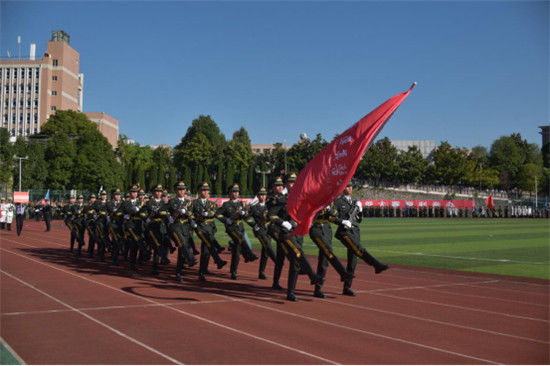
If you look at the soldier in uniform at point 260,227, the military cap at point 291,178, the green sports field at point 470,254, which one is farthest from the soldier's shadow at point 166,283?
the green sports field at point 470,254

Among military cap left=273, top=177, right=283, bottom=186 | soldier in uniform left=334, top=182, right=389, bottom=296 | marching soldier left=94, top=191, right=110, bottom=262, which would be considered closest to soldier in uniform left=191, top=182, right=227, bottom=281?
military cap left=273, top=177, right=283, bottom=186

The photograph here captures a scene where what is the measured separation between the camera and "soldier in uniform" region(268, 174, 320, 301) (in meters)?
9.09

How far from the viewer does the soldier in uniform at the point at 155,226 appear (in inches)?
503

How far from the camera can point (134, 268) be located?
44.5 ft

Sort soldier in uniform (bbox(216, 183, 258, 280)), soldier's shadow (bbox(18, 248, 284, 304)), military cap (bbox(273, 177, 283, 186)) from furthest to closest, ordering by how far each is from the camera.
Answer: soldier in uniform (bbox(216, 183, 258, 280)) < military cap (bbox(273, 177, 283, 186)) < soldier's shadow (bbox(18, 248, 284, 304))

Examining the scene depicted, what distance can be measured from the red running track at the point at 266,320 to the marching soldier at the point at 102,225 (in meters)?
3.43

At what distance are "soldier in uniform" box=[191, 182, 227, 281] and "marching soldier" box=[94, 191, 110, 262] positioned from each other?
4.78 meters

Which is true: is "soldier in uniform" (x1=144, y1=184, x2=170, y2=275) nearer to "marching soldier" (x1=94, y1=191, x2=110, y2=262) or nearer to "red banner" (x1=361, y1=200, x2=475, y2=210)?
"marching soldier" (x1=94, y1=191, x2=110, y2=262)

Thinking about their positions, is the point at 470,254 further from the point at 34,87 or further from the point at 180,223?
the point at 34,87

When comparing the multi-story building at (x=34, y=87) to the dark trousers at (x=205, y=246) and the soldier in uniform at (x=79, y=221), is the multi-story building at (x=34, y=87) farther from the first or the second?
the dark trousers at (x=205, y=246)

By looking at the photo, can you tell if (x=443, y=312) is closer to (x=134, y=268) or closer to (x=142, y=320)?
(x=142, y=320)

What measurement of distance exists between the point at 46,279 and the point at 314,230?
6.00 meters

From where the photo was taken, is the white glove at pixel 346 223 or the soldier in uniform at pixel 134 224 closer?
the white glove at pixel 346 223

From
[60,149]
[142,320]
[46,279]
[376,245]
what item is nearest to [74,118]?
[60,149]
